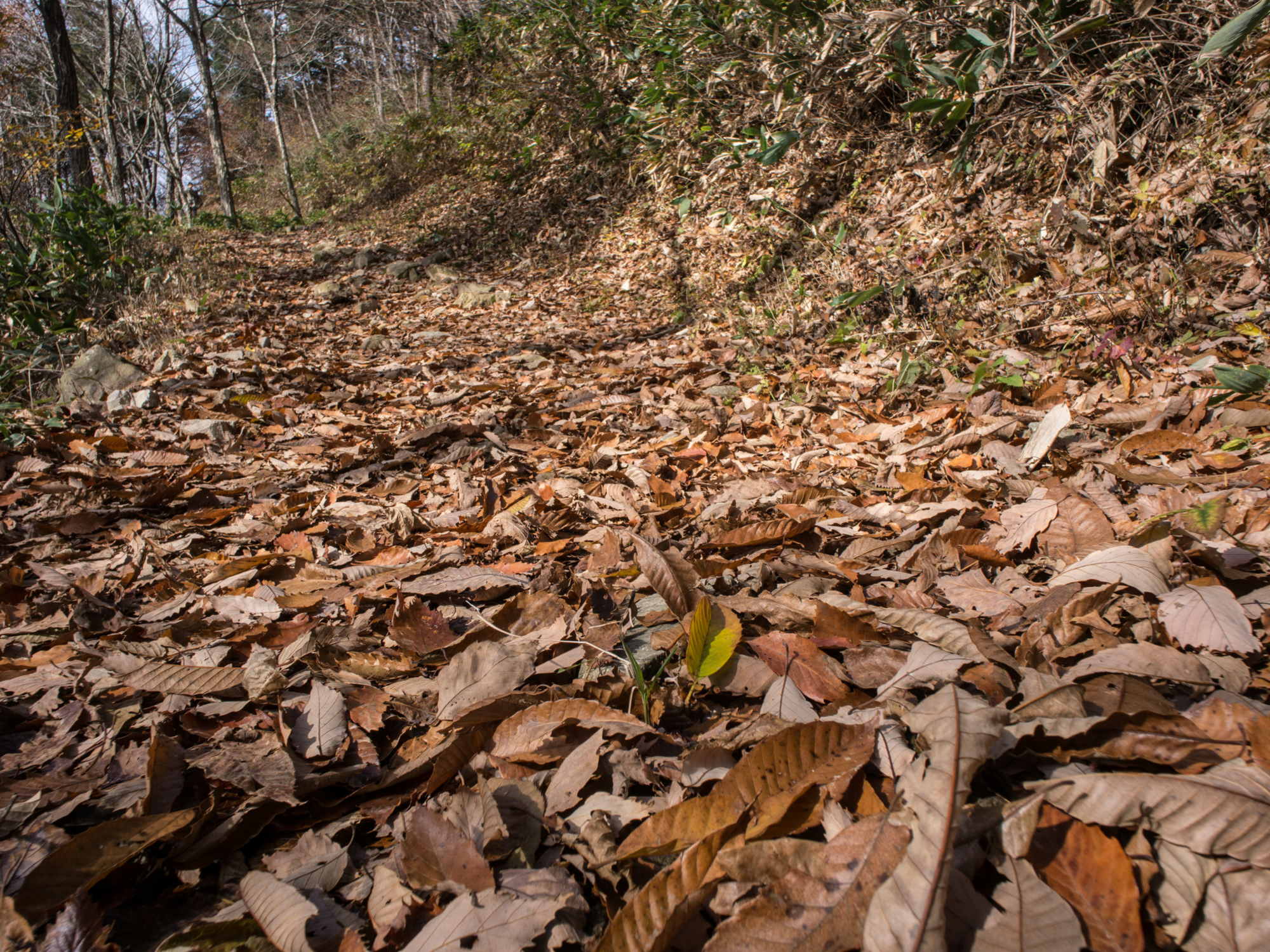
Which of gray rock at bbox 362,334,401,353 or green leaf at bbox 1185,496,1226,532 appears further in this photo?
gray rock at bbox 362,334,401,353

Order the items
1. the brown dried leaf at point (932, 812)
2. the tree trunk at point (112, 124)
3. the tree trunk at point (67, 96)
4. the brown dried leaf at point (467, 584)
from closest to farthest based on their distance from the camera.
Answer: the brown dried leaf at point (932, 812) < the brown dried leaf at point (467, 584) < the tree trunk at point (67, 96) < the tree trunk at point (112, 124)

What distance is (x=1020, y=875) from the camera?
0.81 metres

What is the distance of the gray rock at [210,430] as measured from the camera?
3.65 m

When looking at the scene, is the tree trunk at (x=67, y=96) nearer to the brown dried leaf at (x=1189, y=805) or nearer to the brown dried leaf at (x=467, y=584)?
the brown dried leaf at (x=467, y=584)

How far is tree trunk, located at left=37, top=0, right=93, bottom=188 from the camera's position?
9.02 meters

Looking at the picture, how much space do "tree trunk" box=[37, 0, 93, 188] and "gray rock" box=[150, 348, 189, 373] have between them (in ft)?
19.0

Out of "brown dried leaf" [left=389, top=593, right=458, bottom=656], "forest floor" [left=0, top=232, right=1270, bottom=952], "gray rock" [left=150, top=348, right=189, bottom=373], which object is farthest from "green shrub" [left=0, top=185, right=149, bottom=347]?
"brown dried leaf" [left=389, top=593, right=458, bottom=656]

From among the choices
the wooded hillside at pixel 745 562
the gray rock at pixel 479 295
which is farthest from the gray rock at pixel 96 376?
the gray rock at pixel 479 295

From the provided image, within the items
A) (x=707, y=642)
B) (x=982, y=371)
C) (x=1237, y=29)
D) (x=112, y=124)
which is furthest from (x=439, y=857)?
(x=112, y=124)

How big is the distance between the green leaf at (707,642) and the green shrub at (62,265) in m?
6.33

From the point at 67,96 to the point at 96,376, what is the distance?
7208mm

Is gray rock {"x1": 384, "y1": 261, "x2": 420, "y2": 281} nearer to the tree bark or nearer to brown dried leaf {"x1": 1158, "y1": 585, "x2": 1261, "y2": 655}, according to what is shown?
brown dried leaf {"x1": 1158, "y1": 585, "x2": 1261, "y2": 655}

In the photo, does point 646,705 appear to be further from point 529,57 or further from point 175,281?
point 529,57

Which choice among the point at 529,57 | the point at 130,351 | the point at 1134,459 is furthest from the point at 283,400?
the point at 529,57
